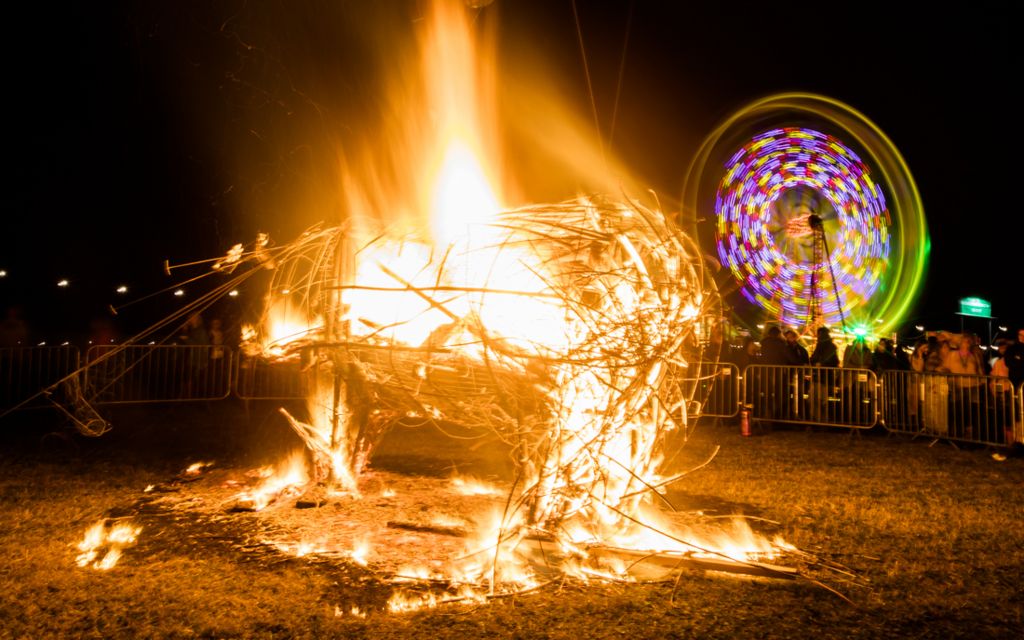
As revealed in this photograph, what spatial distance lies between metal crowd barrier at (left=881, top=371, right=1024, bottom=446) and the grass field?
161cm

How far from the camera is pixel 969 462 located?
815cm

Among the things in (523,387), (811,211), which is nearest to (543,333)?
(523,387)

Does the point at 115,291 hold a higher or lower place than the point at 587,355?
higher

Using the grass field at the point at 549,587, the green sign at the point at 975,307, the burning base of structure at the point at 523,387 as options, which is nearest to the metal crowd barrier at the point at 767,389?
the grass field at the point at 549,587

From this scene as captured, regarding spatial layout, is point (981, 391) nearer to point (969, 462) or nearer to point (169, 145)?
point (969, 462)

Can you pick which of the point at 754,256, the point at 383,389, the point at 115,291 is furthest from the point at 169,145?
the point at 754,256

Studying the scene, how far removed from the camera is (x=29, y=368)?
32.4 ft

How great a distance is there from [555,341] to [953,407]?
8.04 meters

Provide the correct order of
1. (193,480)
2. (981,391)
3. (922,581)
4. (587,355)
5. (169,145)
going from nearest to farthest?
(922,581) → (587,355) → (193,480) → (981,391) → (169,145)

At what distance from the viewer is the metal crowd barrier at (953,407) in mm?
8930

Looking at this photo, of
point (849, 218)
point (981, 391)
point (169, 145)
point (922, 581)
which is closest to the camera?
point (922, 581)

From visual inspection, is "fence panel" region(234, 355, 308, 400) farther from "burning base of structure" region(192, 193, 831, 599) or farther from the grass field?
"burning base of structure" region(192, 193, 831, 599)

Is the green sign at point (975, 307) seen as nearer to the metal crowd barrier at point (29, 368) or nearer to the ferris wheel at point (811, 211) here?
the ferris wheel at point (811, 211)

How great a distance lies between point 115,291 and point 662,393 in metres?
15.4
